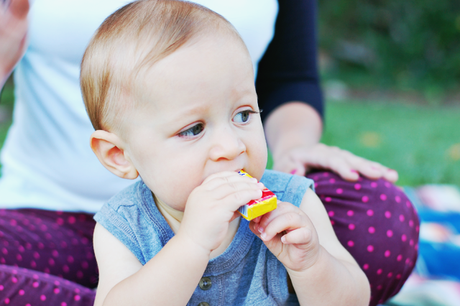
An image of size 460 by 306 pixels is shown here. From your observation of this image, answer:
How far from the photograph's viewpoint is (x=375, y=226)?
1.35 m

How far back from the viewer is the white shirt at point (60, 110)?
1.42 meters

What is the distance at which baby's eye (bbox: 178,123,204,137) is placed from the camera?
3.23 feet

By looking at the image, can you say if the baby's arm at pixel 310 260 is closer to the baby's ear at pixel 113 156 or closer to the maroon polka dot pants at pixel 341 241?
the maroon polka dot pants at pixel 341 241

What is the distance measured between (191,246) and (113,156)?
33 cm

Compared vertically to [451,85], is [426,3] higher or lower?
higher

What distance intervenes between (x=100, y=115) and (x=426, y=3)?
19.8ft

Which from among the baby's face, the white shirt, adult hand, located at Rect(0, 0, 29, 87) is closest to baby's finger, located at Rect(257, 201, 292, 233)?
the baby's face

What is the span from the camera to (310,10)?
1874 mm

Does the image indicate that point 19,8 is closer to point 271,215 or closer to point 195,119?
point 195,119

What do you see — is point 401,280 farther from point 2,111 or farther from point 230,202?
point 2,111

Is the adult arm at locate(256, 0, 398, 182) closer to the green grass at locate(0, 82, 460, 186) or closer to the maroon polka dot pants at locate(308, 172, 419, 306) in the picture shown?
the maroon polka dot pants at locate(308, 172, 419, 306)

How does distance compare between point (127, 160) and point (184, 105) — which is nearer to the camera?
point (184, 105)

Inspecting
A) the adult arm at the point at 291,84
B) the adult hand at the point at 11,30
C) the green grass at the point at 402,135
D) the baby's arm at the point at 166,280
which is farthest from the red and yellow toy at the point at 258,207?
the green grass at the point at 402,135

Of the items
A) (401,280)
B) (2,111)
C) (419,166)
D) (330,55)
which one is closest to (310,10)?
(401,280)
